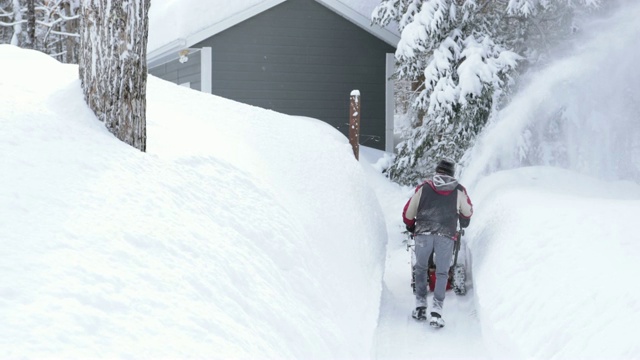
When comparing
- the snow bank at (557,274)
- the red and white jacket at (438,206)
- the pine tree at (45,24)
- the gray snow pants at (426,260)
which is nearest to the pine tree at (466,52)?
the snow bank at (557,274)

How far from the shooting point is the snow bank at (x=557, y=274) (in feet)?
16.3

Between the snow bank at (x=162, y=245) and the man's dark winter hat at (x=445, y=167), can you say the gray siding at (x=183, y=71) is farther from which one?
the man's dark winter hat at (x=445, y=167)

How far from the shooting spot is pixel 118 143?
5387 mm

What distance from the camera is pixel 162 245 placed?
4.08 m

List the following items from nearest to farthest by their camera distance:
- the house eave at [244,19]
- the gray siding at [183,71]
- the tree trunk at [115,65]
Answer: the tree trunk at [115,65], the house eave at [244,19], the gray siding at [183,71]

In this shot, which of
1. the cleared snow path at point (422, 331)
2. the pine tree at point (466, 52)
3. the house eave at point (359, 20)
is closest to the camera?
the cleared snow path at point (422, 331)

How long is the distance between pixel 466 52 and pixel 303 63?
5666 millimetres

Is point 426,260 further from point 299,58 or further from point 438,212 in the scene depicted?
point 299,58

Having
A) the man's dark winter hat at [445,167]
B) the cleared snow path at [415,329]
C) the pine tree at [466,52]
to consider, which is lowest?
the cleared snow path at [415,329]

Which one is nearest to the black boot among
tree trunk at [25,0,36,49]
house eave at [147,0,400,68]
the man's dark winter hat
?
the man's dark winter hat

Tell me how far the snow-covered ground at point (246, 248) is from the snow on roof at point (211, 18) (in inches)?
188

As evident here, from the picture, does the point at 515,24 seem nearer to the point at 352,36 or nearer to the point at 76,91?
the point at 352,36

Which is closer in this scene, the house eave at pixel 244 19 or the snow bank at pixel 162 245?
the snow bank at pixel 162 245

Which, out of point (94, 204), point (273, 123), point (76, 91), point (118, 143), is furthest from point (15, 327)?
point (273, 123)
